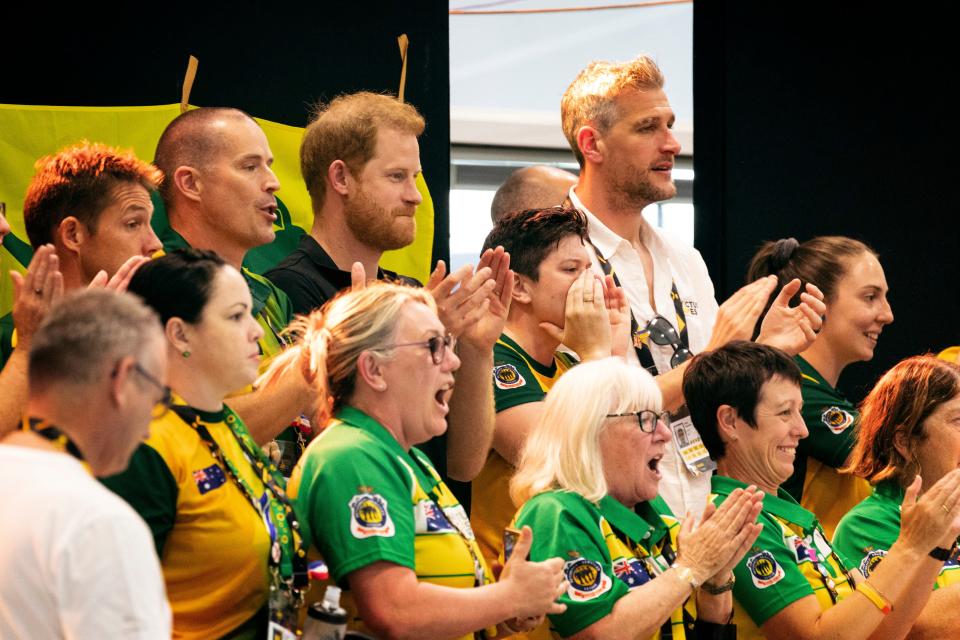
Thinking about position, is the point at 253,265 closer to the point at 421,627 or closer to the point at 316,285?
the point at 316,285

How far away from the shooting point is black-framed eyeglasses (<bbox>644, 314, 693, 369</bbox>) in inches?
158

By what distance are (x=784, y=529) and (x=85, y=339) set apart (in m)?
2.16

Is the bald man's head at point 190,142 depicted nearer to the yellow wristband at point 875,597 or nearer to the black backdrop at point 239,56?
the black backdrop at point 239,56

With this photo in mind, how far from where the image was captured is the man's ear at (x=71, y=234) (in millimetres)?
3127

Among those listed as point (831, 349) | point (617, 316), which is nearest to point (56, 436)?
point (617, 316)

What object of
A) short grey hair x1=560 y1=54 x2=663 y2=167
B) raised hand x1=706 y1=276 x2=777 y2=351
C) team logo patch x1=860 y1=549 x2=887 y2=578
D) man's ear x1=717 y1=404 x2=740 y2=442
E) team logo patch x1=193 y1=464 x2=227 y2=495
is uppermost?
short grey hair x1=560 y1=54 x2=663 y2=167

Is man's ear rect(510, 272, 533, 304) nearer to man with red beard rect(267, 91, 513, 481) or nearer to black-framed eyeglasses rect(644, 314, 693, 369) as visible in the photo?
man with red beard rect(267, 91, 513, 481)

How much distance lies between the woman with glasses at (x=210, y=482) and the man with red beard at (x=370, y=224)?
0.80 m

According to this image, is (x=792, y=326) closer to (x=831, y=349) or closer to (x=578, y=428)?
(x=831, y=349)

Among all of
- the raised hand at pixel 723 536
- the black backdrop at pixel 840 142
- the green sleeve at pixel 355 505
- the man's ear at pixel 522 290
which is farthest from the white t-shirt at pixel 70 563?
the black backdrop at pixel 840 142

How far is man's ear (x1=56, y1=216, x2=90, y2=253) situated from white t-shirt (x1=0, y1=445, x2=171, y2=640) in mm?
1432

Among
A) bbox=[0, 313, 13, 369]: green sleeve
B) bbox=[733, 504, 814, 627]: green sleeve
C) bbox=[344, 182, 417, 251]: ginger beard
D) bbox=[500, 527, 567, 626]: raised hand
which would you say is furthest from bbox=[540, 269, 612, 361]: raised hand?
bbox=[0, 313, 13, 369]: green sleeve

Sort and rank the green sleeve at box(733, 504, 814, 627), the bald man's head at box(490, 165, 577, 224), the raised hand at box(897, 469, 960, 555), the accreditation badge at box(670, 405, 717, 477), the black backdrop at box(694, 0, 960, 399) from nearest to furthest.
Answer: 1. the green sleeve at box(733, 504, 814, 627)
2. the raised hand at box(897, 469, 960, 555)
3. the accreditation badge at box(670, 405, 717, 477)
4. the bald man's head at box(490, 165, 577, 224)
5. the black backdrop at box(694, 0, 960, 399)

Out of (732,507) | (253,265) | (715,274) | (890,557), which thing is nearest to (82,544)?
(732,507)
